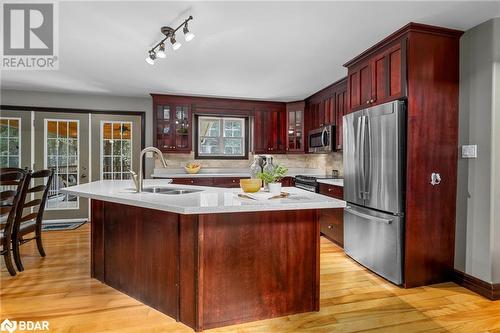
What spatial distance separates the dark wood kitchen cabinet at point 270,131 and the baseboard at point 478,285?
3.53 m

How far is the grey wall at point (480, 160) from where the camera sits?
2.32m

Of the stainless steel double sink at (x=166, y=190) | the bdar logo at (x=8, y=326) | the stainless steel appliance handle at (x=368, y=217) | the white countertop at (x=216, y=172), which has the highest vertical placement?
the white countertop at (x=216, y=172)

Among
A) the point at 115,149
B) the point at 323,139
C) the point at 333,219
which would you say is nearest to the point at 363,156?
the point at 333,219

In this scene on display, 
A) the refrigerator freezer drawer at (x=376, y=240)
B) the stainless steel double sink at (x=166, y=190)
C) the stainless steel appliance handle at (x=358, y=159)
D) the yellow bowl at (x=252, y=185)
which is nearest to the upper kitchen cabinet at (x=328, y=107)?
the stainless steel appliance handle at (x=358, y=159)

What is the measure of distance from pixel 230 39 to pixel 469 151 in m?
2.46

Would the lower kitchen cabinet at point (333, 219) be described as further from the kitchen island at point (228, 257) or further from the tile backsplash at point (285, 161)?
the kitchen island at point (228, 257)

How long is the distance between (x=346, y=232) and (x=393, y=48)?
6.75 ft

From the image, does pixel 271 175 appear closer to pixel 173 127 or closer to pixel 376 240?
pixel 376 240

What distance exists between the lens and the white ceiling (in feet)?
7.16

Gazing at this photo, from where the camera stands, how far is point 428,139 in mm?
2527

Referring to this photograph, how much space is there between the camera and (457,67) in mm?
2604

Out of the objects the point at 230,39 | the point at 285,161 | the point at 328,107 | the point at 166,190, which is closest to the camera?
the point at 166,190

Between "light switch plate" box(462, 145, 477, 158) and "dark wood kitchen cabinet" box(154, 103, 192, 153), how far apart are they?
4.06 metres

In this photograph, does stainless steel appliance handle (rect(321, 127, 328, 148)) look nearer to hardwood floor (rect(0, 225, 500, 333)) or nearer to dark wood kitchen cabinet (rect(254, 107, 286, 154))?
dark wood kitchen cabinet (rect(254, 107, 286, 154))
